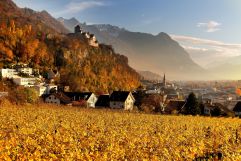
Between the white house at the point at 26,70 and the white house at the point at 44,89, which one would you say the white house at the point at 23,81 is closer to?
the white house at the point at 44,89

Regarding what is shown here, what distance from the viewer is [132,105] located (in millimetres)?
101312

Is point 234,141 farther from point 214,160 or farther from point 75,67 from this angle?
point 75,67

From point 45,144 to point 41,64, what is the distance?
13543 centimetres

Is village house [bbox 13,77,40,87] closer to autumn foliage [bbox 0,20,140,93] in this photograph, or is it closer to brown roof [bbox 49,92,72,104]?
autumn foliage [bbox 0,20,140,93]

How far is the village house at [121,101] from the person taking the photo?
97188mm

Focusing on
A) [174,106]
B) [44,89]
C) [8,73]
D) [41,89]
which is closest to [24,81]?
[8,73]

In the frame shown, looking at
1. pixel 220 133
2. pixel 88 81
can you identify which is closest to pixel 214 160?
pixel 220 133

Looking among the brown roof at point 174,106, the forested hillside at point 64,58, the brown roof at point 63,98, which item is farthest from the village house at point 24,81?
the brown roof at point 174,106

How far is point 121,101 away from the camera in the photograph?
97500mm

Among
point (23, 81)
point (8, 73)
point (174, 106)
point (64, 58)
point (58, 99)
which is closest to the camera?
point (174, 106)

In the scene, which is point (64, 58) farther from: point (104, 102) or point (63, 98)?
point (63, 98)

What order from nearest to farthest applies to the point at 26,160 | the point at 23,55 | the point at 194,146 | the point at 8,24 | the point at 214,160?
A: the point at 26,160, the point at 214,160, the point at 194,146, the point at 23,55, the point at 8,24

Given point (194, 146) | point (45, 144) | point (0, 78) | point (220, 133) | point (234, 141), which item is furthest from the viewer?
point (0, 78)

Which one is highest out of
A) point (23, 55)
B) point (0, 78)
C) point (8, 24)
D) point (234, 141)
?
point (8, 24)
